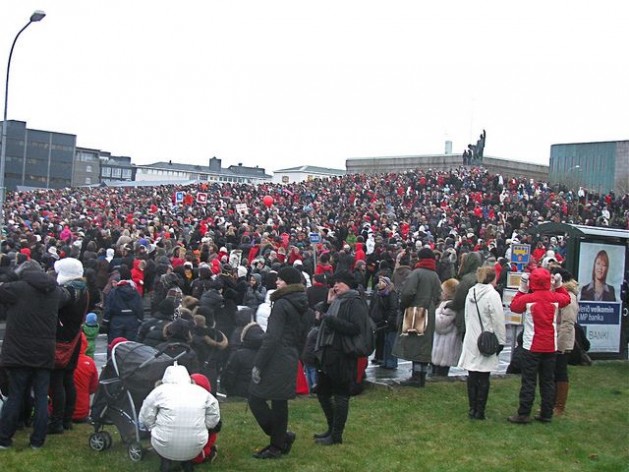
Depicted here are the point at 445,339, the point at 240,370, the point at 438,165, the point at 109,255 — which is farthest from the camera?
the point at 438,165

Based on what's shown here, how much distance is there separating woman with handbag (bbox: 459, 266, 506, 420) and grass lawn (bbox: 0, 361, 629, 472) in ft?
1.03

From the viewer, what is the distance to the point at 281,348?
21.9 feet

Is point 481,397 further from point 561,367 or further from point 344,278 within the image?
point 344,278

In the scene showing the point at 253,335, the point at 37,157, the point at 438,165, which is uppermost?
the point at 37,157

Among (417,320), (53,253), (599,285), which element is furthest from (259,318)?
(53,253)

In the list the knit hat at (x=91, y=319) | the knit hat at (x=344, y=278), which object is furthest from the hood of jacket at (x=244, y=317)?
the knit hat at (x=344, y=278)

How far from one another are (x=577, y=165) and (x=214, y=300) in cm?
5012

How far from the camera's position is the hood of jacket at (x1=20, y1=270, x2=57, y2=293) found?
653 centimetres

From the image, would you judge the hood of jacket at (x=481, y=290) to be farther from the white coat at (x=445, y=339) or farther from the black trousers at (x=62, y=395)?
the black trousers at (x=62, y=395)

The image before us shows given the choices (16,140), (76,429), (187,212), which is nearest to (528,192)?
(187,212)

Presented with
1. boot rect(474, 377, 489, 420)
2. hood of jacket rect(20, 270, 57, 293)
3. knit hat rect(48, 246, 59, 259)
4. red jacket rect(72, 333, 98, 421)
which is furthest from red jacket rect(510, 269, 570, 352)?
knit hat rect(48, 246, 59, 259)

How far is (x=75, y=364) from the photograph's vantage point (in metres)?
7.31

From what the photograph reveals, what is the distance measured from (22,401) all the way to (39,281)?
1.09 m

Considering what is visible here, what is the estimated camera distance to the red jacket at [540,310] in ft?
27.5
